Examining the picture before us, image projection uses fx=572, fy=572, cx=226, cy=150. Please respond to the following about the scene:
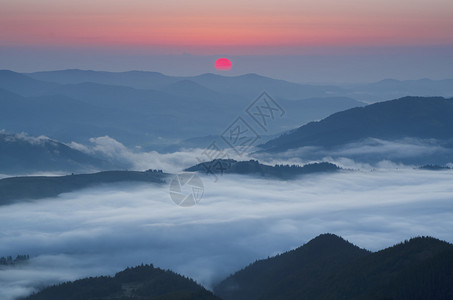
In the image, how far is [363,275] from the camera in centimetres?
14700

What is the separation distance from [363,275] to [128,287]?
65.8 metres

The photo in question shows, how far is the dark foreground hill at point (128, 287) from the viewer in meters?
156

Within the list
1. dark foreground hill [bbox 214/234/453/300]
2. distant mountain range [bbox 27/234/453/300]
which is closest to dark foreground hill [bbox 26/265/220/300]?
distant mountain range [bbox 27/234/453/300]

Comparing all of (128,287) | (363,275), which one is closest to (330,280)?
(363,275)

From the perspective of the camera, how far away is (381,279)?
13925cm

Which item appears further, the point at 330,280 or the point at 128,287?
the point at 128,287

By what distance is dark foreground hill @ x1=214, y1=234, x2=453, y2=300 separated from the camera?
408ft

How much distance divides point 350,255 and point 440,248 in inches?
1904

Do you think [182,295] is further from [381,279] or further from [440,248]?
[440,248]

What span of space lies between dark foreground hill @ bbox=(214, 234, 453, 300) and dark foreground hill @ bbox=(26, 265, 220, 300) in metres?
30.5

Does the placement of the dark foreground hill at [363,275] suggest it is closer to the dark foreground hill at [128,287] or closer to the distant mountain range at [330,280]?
the distant mountain range at [330,280]

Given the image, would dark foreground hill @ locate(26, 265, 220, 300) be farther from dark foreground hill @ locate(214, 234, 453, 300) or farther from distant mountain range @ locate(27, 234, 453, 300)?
dark foreground hill @ locate(214, 234, 453, 300)

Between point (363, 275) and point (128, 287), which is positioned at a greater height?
point (128, 287)

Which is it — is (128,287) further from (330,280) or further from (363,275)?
(363,275)
